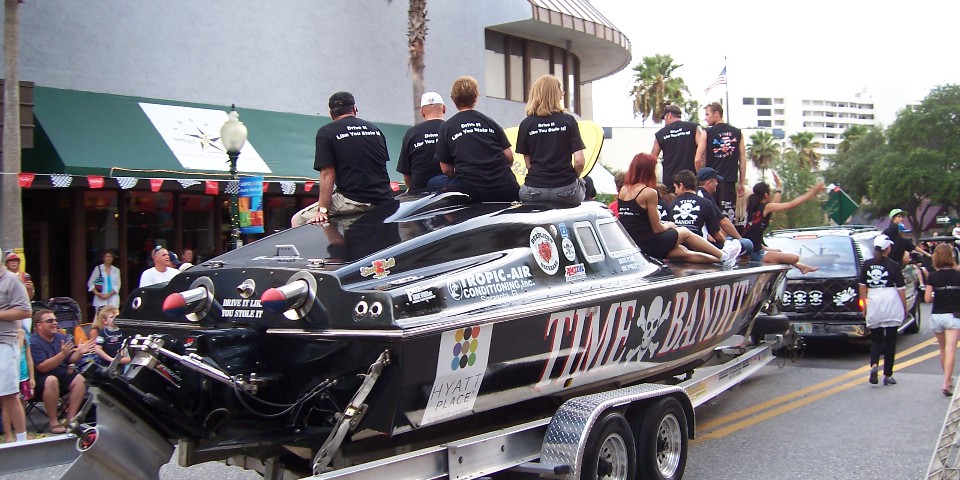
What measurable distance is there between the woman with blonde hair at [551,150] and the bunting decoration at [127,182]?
898 centimetres

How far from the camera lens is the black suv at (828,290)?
37.6 feet

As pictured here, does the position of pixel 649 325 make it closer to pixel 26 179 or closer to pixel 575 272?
pixel 575 272

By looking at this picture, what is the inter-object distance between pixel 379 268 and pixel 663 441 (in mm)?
2457

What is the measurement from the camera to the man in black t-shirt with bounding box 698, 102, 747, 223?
10.4 metres

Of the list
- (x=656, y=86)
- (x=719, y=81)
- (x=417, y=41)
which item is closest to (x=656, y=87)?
(x=656, y=86)

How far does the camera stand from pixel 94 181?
13344 millimetres

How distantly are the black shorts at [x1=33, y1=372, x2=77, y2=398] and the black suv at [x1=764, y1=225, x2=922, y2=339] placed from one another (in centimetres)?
832

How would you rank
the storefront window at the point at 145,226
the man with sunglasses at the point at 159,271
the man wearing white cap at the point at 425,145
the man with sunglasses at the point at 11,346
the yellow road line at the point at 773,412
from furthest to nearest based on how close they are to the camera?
the storefront window at the point at 145,226
the man with sunglasses at the point at 159,271
the man with sunglasses at the point at 11,346
the yellow road line at the point at 773,412
the man wearing white cap at the point at 425,145

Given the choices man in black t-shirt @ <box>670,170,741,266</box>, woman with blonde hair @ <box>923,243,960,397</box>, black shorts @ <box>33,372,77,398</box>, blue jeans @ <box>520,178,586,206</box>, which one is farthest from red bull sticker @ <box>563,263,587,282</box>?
black shorts @ <box>33,372,77,398</box>

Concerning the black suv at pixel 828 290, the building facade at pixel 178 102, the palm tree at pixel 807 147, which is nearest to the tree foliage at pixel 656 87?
the palm tree at pixel 807 147

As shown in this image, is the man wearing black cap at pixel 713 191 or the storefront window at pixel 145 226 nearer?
the man wearing black cap at pixel 713 191

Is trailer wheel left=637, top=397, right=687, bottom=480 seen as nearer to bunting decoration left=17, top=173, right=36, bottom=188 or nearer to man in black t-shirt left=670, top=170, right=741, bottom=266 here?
man in black t-shirt left=670, top=170, right=741, bottom=266

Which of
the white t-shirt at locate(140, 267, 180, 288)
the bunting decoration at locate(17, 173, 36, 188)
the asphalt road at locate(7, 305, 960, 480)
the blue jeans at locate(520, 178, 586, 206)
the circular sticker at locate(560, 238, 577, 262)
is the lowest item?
the asphalt road at locate(7, 305, 960, 480)

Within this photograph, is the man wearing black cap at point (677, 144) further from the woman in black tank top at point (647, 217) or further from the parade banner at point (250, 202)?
the parade banner at point (250, 202)
